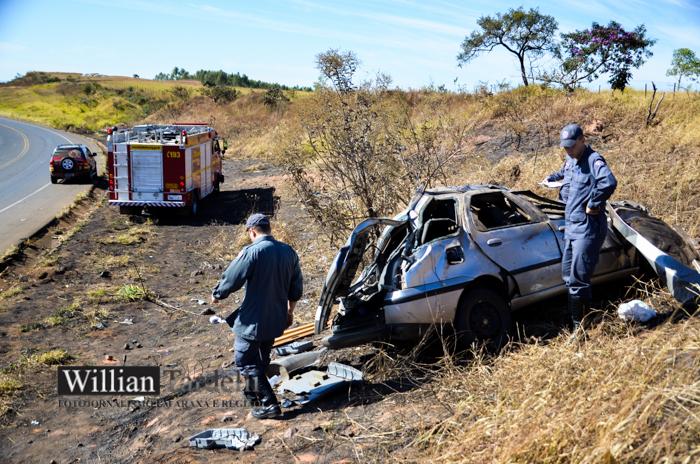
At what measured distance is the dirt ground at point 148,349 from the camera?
4.97 meters

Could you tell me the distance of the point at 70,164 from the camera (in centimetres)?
2556

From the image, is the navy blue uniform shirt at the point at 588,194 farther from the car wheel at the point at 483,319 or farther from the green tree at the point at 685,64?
the green tree at the point at 685,64

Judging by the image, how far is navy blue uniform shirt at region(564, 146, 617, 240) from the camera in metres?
5.26

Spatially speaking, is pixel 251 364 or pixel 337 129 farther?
pixel 337 129

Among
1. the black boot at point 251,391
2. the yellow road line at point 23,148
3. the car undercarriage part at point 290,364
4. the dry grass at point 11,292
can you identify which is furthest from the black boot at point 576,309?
the yellow road line at point 23,148

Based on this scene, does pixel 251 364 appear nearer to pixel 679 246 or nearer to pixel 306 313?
pixel 306 313

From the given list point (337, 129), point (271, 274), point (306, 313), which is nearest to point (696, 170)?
point (337, 129)

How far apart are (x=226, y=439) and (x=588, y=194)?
3615 mm

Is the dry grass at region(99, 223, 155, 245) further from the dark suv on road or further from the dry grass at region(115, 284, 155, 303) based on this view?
the dark suv on road

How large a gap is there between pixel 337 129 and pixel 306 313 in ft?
9.78

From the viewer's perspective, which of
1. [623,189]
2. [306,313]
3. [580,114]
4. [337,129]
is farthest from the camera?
[580,114]

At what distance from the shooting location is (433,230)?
6.41 meters

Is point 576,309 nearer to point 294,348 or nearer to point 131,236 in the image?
point 294,348

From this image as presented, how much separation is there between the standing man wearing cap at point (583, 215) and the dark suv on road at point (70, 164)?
24.0 metres
